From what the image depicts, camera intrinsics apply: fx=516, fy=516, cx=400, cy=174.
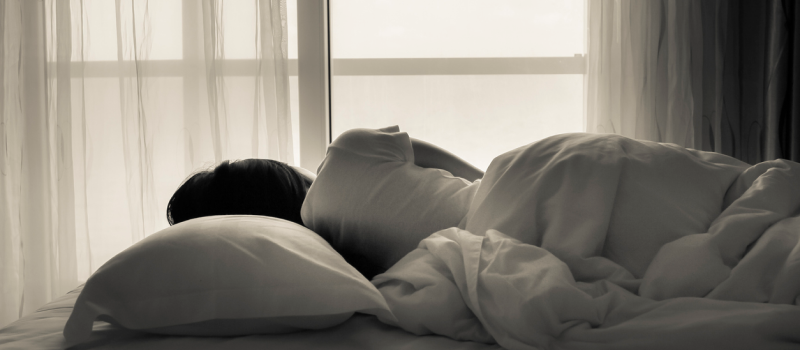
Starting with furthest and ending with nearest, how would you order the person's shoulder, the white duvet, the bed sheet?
the person's shoulder → the bed sheet → the white duvet

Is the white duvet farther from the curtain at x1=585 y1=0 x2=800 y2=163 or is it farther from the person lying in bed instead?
the curtain at x1=585 y1=0 x2=800 y2=163

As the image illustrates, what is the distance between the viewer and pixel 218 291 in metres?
0.81

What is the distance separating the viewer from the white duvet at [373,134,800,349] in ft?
2.25

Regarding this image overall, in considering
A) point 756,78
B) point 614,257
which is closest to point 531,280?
point 614,257

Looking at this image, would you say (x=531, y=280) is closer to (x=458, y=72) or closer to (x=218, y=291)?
(x=218, y=291)

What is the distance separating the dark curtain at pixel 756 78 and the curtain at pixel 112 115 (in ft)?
6.01

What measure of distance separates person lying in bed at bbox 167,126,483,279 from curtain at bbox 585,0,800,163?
1214 mm

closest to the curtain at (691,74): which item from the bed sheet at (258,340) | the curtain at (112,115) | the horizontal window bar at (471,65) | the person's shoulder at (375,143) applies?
the horizontal window bar at (471,65)

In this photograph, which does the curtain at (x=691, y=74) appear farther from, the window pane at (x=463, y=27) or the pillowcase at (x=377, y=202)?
the pillowcase at (x=377, y=202)

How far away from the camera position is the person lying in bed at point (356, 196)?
121 centimetres

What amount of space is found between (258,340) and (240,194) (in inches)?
23.4

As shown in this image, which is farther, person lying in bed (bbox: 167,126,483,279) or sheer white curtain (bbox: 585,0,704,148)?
sheer white curtain (bbox: 585,0,704,148)

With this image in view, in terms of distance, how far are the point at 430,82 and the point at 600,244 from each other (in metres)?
1.54

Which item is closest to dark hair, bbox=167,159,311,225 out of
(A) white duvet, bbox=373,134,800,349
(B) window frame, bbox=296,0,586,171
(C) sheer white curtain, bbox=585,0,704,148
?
(A) white duvet, bbox=373,134,800,349
